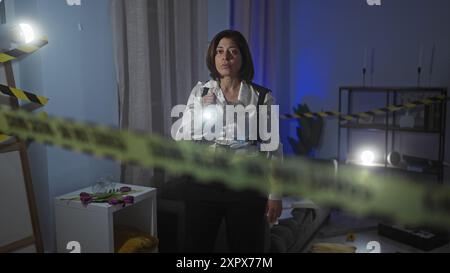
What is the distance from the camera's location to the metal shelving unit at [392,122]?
3.82 metres

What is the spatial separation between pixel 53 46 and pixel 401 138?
339 cm

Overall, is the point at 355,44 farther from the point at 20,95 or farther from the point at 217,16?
the point at 20,95

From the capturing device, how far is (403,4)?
13.6 feet

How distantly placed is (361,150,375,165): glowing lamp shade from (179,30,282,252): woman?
2.81 meters

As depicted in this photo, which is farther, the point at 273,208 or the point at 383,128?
the point at 383,128

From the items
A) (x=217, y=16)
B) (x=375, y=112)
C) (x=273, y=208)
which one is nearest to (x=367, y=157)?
(x=375, y=112)

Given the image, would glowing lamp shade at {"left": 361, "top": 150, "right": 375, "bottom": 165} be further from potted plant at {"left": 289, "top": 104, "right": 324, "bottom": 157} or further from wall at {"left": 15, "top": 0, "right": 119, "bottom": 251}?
wall at {"left": 15, "top": 0, "right": 119, "bottom": 251}

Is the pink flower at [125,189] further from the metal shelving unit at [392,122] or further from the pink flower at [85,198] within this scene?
the metal shelving unit at [392,122]

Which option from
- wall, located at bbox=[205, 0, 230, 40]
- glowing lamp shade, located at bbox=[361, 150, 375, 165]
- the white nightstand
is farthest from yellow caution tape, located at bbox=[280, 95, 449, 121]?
the white nightstand

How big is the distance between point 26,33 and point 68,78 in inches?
14.7

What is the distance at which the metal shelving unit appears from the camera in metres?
3.82

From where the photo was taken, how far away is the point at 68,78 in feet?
8.08

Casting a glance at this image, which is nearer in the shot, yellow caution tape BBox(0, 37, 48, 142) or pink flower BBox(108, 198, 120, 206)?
yellow caution tape BBox(0, 37, 48, 142)

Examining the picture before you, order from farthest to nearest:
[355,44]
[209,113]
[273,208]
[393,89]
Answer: [355,44], [393,89], [273,208], [209,113]
